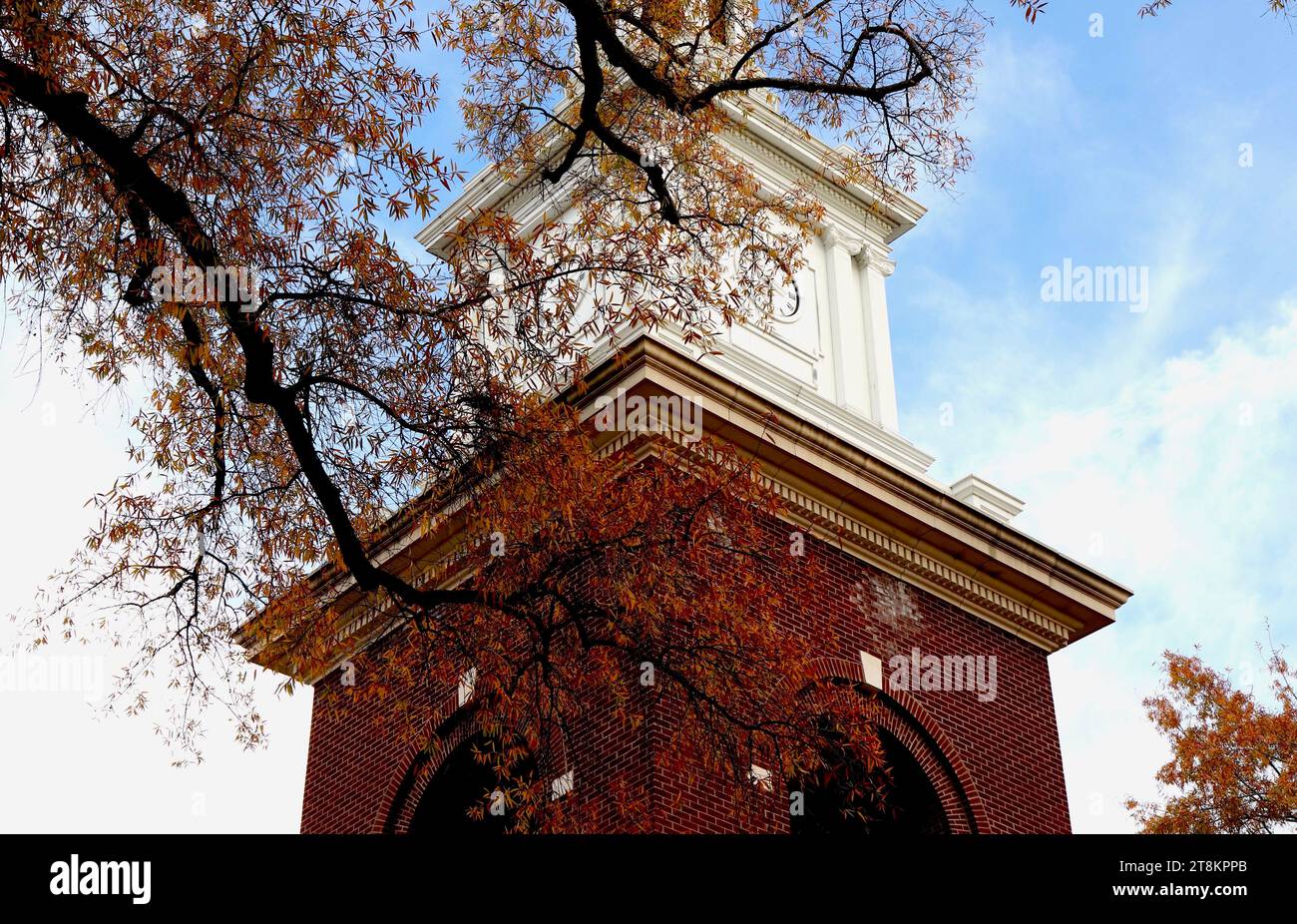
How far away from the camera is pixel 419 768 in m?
18.6

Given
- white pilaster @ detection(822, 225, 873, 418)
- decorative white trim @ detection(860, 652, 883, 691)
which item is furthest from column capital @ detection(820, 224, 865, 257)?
decorative white trim @ detection(860, 652, 883, 691)

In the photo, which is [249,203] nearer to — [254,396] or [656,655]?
[254,396]

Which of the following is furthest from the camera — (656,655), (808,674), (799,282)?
(799,282)

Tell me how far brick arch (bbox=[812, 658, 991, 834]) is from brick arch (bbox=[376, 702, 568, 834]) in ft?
14.0

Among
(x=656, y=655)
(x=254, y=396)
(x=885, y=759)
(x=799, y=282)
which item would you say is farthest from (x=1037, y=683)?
(x=254, y=396)

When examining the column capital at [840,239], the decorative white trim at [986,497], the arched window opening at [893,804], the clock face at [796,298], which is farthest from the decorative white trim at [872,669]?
the column capital at [840,239]

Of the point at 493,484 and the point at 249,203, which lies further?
the point at 493,484

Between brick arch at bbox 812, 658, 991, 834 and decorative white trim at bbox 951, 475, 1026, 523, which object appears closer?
brick arch at bbox 812, 658, 991, 834

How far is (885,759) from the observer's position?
18016 millimetres

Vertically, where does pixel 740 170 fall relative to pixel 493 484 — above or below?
above

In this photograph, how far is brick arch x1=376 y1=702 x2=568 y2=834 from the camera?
1808 cm

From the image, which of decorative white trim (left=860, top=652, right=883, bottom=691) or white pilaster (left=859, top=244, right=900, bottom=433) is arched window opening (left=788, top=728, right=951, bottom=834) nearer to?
decorative white trim (left=860, top=652, right=883, bottom=691)

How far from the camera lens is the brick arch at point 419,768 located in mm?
18078

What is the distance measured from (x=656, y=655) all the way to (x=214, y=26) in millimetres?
5990
